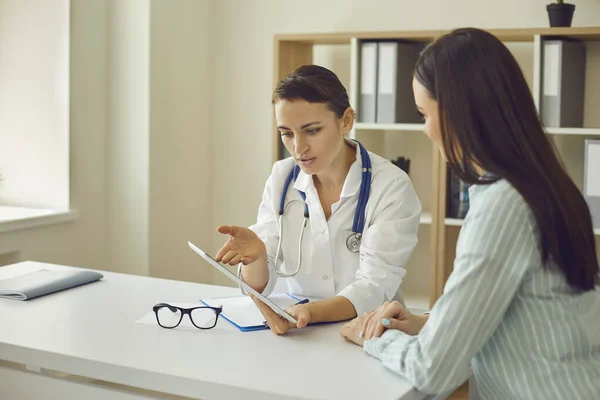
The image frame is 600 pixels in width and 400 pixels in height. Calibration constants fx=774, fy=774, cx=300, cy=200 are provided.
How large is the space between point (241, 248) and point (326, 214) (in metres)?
0.32

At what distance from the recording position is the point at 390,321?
1582 millimetres

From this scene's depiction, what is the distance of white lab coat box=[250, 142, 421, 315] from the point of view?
1.92 metres

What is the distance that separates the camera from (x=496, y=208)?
1.26 m

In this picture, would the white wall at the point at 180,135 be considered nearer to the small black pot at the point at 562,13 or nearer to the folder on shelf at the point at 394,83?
the folder on shelf at the point at 394,83

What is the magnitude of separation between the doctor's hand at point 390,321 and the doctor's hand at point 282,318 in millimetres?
143

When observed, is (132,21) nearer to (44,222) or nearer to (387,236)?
(44,222)

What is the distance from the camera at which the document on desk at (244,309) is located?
5.59 feet

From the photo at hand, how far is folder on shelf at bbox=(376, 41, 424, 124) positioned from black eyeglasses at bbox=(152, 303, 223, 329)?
5.81 ft

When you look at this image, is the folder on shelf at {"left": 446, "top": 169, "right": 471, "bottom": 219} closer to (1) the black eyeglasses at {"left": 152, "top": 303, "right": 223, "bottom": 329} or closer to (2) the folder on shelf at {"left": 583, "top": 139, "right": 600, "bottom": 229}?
(2) the folder on shelf at {"left": 583, "top": 139, "right": 600, "bottom": 229}

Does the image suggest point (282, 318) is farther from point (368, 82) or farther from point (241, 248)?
point (368, 82)

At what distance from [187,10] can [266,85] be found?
54 centimetres

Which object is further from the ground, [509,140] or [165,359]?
[509,140]

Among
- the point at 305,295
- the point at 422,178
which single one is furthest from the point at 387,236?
the point at 422,178

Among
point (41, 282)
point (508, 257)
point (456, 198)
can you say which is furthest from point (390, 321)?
point (456, 198)
